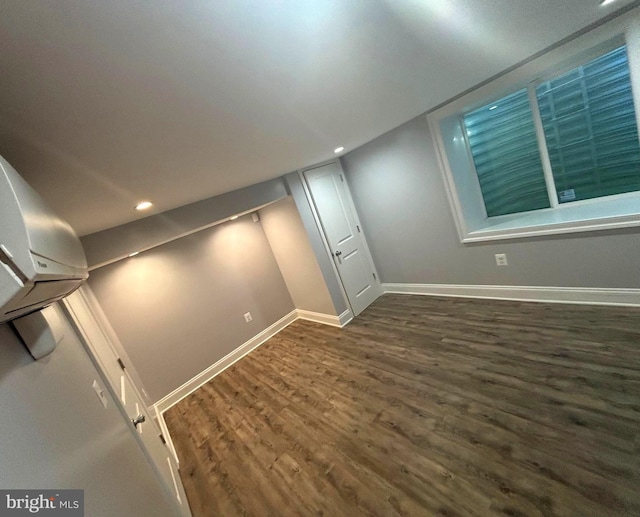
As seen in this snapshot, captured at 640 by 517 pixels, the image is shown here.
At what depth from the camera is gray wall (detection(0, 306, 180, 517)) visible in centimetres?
64

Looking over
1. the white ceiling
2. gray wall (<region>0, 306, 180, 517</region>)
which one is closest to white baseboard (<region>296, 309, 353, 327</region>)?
the white ceiling

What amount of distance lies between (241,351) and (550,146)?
4279mm

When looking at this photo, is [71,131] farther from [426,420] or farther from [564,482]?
[564,482]

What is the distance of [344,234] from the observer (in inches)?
158

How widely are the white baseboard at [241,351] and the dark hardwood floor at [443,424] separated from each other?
0.72 ft

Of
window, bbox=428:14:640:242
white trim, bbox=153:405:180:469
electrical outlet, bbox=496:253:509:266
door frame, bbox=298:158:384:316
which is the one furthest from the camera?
door frame, bbox=298:158:384:316

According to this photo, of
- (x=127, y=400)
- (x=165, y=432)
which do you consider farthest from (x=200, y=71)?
(x=165, y=432)

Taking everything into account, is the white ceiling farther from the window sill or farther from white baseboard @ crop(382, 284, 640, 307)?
white baseboard @ crop(382, 284, 640, 307)

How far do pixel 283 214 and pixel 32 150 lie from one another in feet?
9.84

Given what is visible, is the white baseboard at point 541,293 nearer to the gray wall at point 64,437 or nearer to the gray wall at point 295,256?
the gray wall at point 295,256

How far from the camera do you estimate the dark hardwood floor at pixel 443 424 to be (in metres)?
1.53

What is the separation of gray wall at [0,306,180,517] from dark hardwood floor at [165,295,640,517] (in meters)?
1.04

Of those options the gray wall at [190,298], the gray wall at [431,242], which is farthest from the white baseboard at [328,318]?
the gray wall at [431,242]

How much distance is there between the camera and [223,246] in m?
3.99
